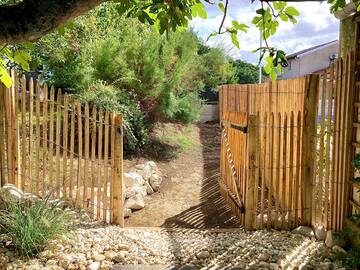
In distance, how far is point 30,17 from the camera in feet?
4.23

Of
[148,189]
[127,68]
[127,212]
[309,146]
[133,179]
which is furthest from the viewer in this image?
[127,68]

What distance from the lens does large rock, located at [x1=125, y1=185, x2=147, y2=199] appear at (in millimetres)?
6098

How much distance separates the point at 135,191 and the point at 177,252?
8.06 ft

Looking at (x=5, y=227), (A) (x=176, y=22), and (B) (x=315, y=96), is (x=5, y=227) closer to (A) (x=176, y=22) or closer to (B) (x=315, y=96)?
(A) (x=176, y=22)

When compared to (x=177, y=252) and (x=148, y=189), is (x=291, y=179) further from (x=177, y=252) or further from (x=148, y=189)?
(x=148, y=189)

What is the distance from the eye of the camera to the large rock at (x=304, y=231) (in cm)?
419

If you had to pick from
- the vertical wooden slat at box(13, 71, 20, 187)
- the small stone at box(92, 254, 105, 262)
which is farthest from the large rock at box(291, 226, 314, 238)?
the vertical wooden slat at box(13, 71, 20, 187)

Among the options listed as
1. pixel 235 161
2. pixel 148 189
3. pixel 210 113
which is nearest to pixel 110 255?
pixel 235 161

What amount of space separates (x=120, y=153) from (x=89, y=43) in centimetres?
548

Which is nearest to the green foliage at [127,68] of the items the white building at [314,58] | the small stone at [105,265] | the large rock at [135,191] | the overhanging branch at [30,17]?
the large rock at [135,191]

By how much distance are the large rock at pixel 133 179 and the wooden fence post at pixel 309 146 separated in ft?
9.79

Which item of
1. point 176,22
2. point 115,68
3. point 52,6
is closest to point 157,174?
point 115,68

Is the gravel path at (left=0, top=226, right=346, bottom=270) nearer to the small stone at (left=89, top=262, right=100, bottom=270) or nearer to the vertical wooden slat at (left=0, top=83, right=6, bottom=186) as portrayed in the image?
the small stone at (left=89, top=262, right=100, bottom=270)

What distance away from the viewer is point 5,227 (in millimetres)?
3730
